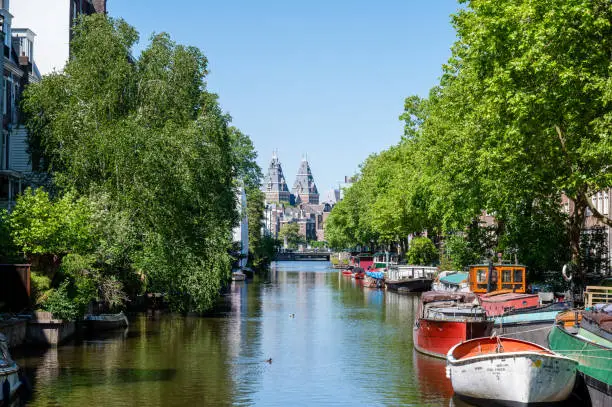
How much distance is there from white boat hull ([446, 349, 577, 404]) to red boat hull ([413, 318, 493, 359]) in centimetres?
907

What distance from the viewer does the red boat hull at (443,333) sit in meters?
36.3

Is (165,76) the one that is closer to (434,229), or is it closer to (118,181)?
(118,181)

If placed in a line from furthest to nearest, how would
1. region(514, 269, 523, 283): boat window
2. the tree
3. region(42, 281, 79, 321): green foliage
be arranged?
region(514, 269, 523, 283): boat window → region(42, 281, 79, 321): green foliage → the tree

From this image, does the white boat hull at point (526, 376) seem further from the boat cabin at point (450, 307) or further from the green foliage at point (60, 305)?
the green foliage at point (60, 305)

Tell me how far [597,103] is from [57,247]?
23.5 m

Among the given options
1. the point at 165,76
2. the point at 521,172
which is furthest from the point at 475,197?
the point at 165,76

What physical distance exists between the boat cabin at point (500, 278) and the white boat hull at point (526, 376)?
62.6 feet

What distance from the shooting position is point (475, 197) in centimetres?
5244

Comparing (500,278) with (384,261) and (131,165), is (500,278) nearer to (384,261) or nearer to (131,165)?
(131,165)

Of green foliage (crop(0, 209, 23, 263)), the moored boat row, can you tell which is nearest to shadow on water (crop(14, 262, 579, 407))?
the moored boat row

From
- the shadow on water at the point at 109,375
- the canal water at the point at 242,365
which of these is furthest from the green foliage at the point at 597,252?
the shadow on water at the point at 109,375

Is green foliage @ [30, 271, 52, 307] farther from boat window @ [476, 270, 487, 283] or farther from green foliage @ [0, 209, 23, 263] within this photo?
boat window @ [476, 270, 487, 283]

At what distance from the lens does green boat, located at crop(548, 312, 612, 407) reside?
24.3 m

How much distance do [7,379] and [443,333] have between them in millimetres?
17632
